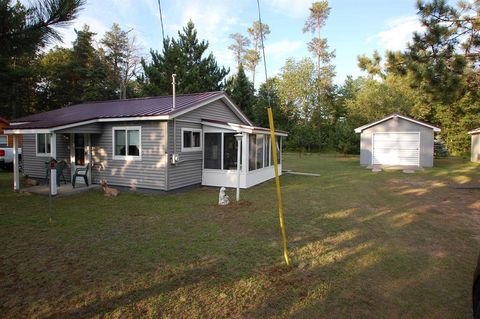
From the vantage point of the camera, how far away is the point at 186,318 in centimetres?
319

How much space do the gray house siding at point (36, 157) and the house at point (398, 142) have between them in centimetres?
1739

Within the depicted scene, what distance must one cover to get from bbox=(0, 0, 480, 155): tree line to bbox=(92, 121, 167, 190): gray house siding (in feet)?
10.3

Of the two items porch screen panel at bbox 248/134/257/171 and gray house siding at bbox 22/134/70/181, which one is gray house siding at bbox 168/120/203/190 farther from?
gray house siding at bbox 22/134/70/181

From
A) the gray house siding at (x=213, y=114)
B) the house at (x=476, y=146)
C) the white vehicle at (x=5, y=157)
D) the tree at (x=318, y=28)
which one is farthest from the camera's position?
the tree at (x=318, y=28)

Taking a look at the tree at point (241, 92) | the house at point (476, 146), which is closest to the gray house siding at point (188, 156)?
the tree at point (241, 92)

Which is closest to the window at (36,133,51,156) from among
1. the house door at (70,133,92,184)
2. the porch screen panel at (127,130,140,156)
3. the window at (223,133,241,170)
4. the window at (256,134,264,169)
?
the house door at (70,133,92,184)

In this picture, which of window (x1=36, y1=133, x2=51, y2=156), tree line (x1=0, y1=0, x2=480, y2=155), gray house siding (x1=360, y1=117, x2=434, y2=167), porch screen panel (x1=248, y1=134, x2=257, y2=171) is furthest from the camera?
gray house siding (x1=360, y1=117, x2=434, y2=167)

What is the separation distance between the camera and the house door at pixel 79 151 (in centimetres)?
1135

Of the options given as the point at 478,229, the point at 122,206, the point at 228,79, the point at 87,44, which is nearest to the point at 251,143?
the point at 122,206

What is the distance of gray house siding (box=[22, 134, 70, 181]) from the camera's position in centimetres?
1189

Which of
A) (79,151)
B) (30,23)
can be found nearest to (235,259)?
(30,23)

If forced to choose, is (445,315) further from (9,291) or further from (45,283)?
(9,291)

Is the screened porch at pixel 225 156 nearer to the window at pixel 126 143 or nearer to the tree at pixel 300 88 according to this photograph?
the window at pixel 126 143

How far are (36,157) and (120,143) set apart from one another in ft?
14.1
